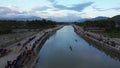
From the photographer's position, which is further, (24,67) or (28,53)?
(28,53)

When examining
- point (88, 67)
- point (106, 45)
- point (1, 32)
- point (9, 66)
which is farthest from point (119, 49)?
point (1, 32)

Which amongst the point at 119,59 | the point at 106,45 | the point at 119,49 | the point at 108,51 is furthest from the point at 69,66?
the point at 106,45

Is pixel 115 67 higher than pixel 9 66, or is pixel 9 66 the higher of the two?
pixel 9 66

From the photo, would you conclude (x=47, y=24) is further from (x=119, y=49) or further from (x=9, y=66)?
(x=9, y=66)

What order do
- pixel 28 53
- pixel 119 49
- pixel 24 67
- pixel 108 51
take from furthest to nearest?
pixel 108 51
pixel 119 49
pixel 28 53
pixel 24 67

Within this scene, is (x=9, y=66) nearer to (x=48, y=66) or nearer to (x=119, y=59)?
(x=48, y=66)

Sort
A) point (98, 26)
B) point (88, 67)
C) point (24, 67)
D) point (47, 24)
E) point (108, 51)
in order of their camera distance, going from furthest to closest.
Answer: point (47, 24)
point (98, 26)
point (108, 51)
point (88, 67)
point (24, 67)

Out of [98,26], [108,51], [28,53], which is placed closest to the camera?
[28,53]

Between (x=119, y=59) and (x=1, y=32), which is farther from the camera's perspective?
(x=1, y=32)

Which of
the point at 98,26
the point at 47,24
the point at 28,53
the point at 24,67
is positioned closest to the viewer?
the point at 24,67
